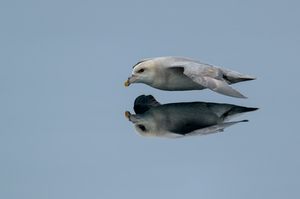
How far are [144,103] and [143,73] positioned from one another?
69cm

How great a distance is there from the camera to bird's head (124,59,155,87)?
15914mm

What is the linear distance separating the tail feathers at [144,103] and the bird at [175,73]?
297 millimetres

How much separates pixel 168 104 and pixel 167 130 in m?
1.53

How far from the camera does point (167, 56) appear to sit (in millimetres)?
16203

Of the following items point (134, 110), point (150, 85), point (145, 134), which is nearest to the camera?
point (145, 134)

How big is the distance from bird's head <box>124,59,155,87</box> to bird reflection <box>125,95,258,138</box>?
1.67 ft

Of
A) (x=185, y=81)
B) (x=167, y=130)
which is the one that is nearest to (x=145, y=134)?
(x=167, y=130)

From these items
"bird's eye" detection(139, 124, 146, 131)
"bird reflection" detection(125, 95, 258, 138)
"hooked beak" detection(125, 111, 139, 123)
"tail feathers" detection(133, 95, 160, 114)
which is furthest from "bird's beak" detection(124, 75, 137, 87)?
"bird's eye" detection(139, 124, 146, 131)

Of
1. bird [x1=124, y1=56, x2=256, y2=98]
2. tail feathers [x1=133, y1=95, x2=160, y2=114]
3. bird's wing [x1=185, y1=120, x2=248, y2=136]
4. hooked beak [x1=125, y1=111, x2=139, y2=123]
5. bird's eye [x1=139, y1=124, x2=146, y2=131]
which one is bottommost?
bird's wing [x1=185, y1=120, x2=248, y2=136]

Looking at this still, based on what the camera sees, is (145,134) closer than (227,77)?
Yes

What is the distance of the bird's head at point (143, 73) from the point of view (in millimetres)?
15914

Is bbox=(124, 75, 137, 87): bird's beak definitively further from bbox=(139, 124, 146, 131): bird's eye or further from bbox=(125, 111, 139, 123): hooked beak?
bbox=(139, 124, 146, 131): bird's eye

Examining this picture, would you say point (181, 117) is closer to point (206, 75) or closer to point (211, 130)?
point (211, 130)

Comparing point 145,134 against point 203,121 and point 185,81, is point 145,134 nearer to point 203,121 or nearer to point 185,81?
point 203,121
